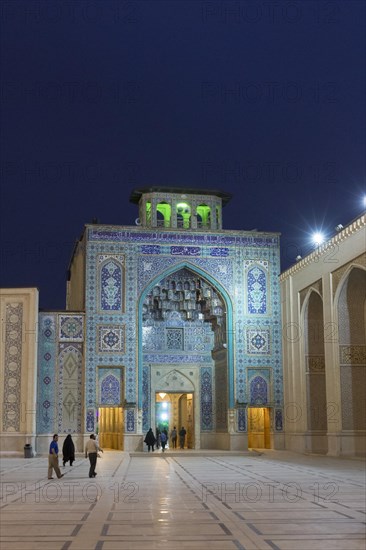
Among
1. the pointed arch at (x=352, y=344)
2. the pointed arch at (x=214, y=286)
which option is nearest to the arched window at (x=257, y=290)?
the pointed arch at (x=214, y=286)

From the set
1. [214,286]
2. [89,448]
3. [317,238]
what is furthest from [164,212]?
[89,448]

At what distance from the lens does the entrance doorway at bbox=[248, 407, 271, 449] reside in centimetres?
2141

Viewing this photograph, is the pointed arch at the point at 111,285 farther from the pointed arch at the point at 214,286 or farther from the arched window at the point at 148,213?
the arched window at the point at 148,213

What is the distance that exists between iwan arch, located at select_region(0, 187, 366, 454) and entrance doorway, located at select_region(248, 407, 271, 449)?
3 cm

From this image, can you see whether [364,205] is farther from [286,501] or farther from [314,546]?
[314,546]

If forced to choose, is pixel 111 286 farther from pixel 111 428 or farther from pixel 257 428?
pixel 257 428

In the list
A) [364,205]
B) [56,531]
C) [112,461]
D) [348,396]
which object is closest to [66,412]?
[112,461]

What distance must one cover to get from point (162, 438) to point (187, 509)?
12024mm

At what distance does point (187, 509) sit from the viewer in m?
7.82

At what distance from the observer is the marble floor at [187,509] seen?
5969 millimetres

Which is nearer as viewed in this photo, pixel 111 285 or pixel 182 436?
pixel 111 285

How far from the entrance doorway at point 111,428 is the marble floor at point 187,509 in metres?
7.00

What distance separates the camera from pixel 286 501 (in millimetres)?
8469

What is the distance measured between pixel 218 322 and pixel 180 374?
1.95m
